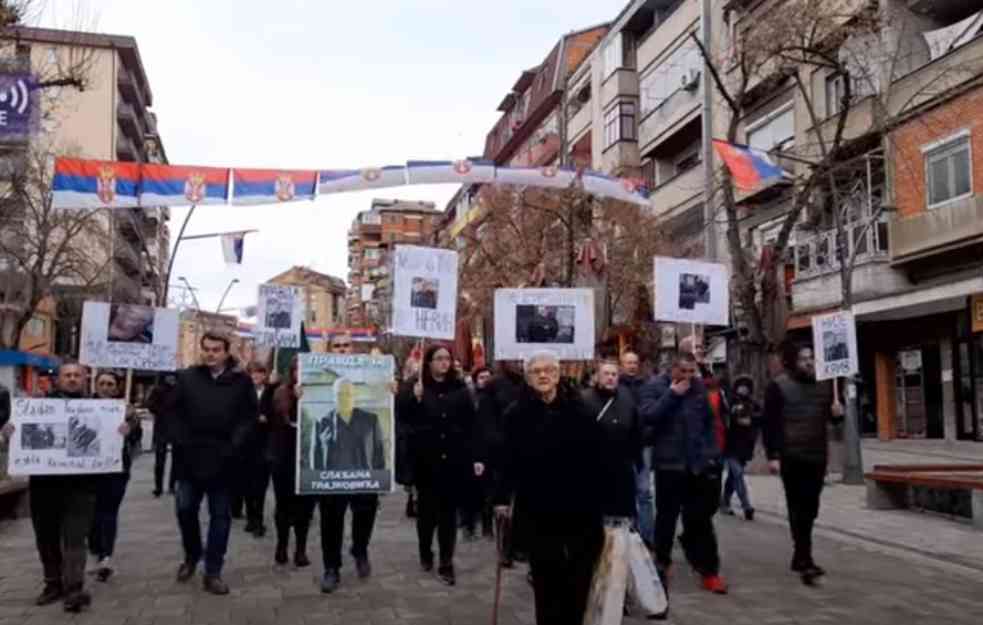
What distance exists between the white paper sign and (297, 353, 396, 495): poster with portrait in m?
4.17

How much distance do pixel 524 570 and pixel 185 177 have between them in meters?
8.58

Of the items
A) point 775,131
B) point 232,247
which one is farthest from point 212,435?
point 775,131

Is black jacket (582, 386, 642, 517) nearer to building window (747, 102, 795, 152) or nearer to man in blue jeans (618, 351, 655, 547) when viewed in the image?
man in blue jeans (618, 351, 655, 547)

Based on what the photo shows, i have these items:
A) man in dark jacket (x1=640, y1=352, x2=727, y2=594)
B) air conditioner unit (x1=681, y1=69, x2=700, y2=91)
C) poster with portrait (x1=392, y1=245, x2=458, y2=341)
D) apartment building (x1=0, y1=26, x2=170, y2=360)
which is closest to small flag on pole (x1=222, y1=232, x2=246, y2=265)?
apartment building (x1=0, y1=26, x2=170, y2=360)

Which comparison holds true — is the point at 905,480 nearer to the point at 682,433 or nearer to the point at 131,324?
the point at 682,433

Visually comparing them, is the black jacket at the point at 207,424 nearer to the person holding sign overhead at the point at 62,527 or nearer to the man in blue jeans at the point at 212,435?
the man in blue jeans at the point at 212,435

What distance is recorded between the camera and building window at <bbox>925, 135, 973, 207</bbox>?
2458 centimetres

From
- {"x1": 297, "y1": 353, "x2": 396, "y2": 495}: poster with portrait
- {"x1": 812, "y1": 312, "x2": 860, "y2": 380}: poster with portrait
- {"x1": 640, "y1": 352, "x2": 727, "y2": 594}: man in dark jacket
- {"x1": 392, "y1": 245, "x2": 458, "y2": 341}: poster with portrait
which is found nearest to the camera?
{"x1": 640, "y1": 352, "x2": 727, "y2": 594}: man in dark jacket

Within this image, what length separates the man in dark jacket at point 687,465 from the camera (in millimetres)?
8586

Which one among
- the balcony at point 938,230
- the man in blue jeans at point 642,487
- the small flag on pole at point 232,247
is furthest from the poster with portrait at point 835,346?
the small flag on pole at point 232,247

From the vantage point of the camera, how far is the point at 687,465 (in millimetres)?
8625

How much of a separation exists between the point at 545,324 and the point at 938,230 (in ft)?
56.8

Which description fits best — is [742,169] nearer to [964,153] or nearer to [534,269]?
[964,153]

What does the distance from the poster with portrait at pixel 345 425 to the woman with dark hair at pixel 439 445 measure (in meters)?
0.32
